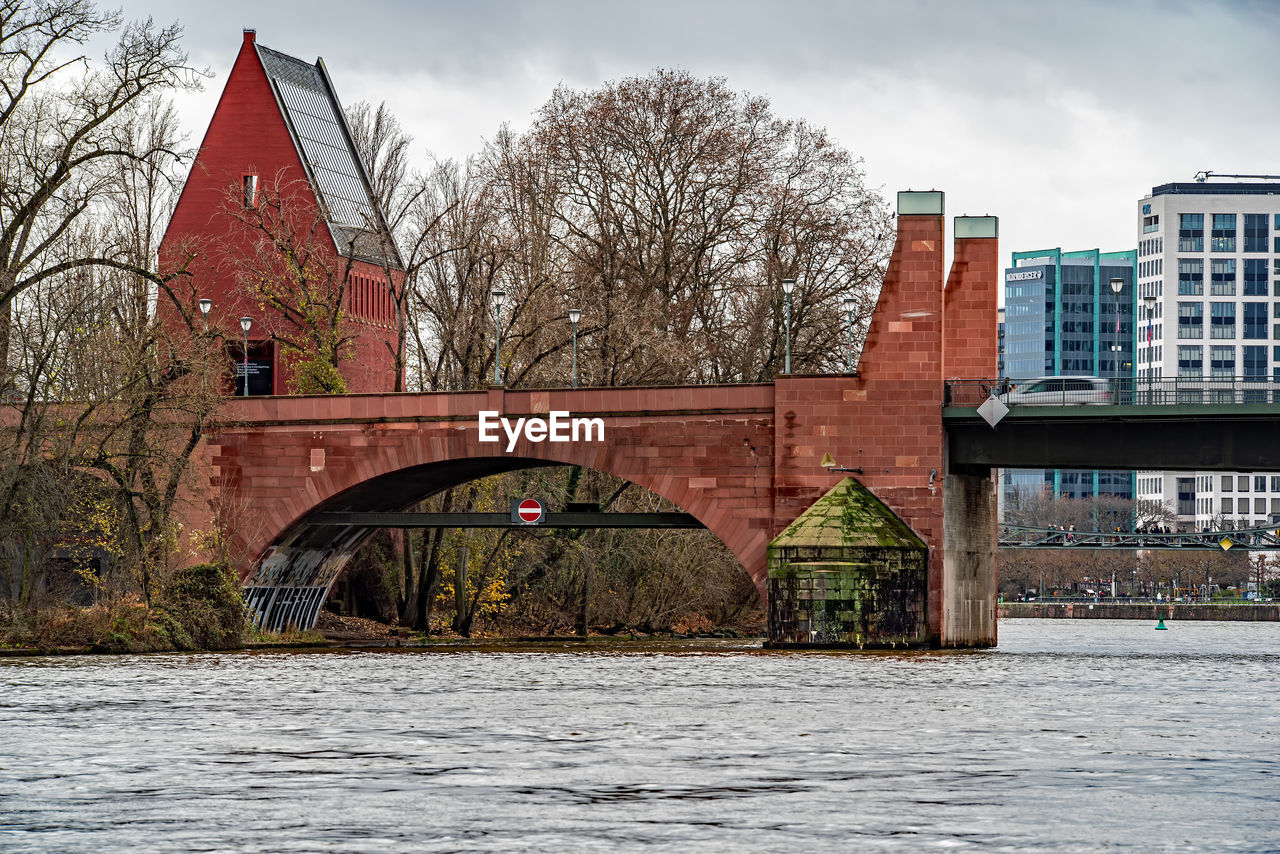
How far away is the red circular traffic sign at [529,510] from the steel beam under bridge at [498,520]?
6.8 inches

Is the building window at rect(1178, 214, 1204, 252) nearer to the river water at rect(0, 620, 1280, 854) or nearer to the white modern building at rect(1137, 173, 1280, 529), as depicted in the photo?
the white modern building at rect(1137, 173, 1280, 529)

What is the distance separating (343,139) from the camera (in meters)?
70.1

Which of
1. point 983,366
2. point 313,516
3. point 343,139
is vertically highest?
point 343,139

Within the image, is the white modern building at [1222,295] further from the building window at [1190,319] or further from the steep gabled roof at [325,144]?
the steep gabled roof at [325,144]

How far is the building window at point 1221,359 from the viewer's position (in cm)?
15300

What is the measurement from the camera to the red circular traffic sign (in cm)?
4712

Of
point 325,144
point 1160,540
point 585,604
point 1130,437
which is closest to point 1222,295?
point 1160,540

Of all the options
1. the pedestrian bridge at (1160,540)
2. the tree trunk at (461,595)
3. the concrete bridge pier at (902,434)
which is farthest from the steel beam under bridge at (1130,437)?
the pedestrian bridge at (1160,540)

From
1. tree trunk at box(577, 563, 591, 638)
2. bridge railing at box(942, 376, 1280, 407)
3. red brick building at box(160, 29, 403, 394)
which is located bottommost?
tree trunk at box(577, 563, 591, 638)

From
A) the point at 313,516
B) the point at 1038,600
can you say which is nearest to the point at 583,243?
the point at 313,516

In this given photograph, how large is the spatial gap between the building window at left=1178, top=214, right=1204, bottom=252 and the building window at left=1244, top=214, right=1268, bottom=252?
10.7 feet

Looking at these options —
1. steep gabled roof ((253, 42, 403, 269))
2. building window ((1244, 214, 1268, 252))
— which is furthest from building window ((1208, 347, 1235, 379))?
steep gabled roof ((253, 42, 403, 269))

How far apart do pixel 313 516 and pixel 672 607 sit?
1371 cm

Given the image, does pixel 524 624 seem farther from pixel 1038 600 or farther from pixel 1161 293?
pixel 1161 293
